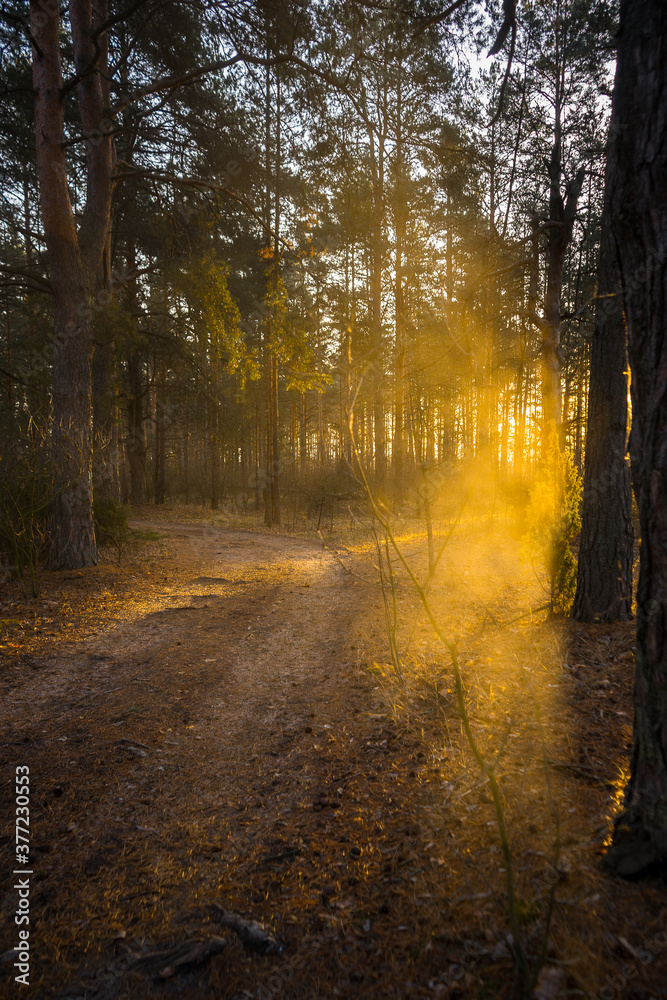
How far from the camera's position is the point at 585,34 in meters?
6.11

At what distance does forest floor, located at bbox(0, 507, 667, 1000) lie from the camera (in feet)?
5.14

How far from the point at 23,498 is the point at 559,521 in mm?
7285

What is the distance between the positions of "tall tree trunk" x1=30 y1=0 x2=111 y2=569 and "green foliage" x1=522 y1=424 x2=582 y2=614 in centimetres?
677

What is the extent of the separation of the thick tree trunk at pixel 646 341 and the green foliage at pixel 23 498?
6.63 metres

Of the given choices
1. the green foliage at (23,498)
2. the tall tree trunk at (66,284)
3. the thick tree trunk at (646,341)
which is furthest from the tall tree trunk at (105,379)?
the thick tree trunk at (646,341)

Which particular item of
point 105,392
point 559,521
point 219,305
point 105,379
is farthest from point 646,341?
point 105,379

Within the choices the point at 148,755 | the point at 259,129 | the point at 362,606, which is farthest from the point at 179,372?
the point at 148,755

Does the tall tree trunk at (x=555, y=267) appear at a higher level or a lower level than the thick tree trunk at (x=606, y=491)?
higher

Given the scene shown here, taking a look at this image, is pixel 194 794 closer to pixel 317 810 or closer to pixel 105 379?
pixel 317 810

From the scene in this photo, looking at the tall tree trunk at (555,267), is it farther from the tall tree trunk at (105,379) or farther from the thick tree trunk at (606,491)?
the tall tree trunk at (105,379)

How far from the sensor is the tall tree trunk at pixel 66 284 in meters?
6.86

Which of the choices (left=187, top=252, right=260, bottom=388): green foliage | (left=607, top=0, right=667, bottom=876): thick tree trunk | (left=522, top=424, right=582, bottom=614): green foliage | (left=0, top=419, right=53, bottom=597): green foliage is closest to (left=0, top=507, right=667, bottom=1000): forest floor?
(left=607, top=0, right=667, bottom=876): thick tree trunk

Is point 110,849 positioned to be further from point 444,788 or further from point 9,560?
point 9,560

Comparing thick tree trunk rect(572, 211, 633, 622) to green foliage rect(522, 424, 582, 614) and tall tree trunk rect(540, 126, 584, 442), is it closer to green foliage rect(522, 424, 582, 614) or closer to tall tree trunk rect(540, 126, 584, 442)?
green foliage rect(522, 424, 582, 614)
